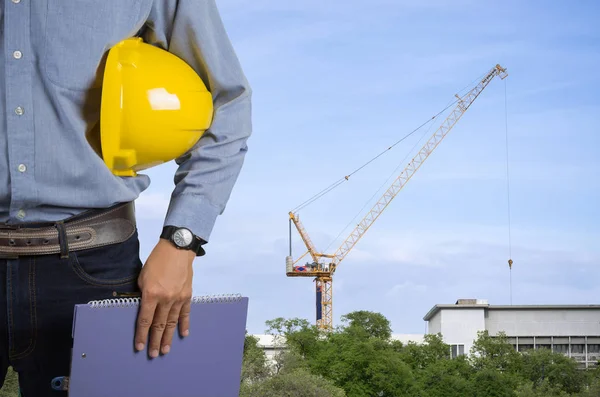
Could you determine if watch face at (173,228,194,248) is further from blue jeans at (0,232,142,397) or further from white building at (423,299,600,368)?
white building at (423,299,600,368)

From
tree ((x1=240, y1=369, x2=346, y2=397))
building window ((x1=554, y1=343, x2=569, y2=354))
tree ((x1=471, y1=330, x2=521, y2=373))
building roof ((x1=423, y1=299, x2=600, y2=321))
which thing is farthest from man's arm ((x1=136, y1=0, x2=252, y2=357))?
building window ((x1=554, y1=343, x2=569, y2=354))

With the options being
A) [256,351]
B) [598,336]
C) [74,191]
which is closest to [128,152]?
[74,191]

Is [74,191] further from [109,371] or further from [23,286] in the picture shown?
[109,371]

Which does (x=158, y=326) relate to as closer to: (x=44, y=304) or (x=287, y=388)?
(x=44, y=304)

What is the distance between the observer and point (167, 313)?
8.34 feet

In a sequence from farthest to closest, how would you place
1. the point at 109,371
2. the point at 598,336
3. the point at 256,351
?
the point at 598,336, the point at 256,351, the point at 109,371

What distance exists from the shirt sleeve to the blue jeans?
284mm

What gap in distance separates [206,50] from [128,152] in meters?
0.44

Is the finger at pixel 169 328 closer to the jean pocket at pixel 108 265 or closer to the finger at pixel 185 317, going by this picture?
the finger at pixel 185 317

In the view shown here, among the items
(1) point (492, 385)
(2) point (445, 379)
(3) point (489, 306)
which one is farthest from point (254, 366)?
(3) point (489, 306)

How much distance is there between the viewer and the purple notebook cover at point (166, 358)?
7.95 ft

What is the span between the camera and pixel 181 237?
263 centimetres

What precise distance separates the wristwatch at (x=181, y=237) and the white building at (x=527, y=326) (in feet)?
317

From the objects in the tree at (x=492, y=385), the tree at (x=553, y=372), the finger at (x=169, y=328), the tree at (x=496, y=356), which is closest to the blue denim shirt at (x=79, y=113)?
the finger at (x=169, y=328)
